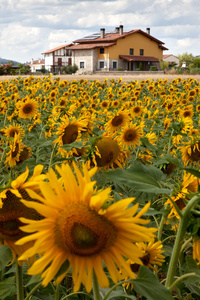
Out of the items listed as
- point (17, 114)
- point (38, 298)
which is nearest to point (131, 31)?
point (17, 114)

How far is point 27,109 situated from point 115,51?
150ft

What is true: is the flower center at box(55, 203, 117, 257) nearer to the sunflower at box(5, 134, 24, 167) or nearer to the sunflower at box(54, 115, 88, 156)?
the sunflower at box(54, 115, 88, 156)

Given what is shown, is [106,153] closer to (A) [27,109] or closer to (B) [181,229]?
(B) [181,229]

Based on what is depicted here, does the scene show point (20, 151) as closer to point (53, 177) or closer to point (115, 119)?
point (115, 119)

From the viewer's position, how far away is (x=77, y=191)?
878mm

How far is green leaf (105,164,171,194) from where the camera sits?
0.94m

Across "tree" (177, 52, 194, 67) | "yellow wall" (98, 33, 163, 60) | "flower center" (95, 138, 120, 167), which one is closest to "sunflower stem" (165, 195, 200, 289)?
"flower center" (95, 138, 120, 167)

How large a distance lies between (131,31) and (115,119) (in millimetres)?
49880

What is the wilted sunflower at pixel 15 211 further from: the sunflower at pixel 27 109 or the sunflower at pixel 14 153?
the sunflower at pixel 27 109

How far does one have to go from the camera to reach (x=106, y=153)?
2.33 metres

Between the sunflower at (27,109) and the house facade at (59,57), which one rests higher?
the house facade at (59,57)

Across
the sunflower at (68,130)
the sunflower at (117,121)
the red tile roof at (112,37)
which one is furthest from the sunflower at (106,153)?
the red tile roof at (112,37)

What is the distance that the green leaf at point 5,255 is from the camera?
3.51ft

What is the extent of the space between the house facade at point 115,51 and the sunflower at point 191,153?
44.1 m
